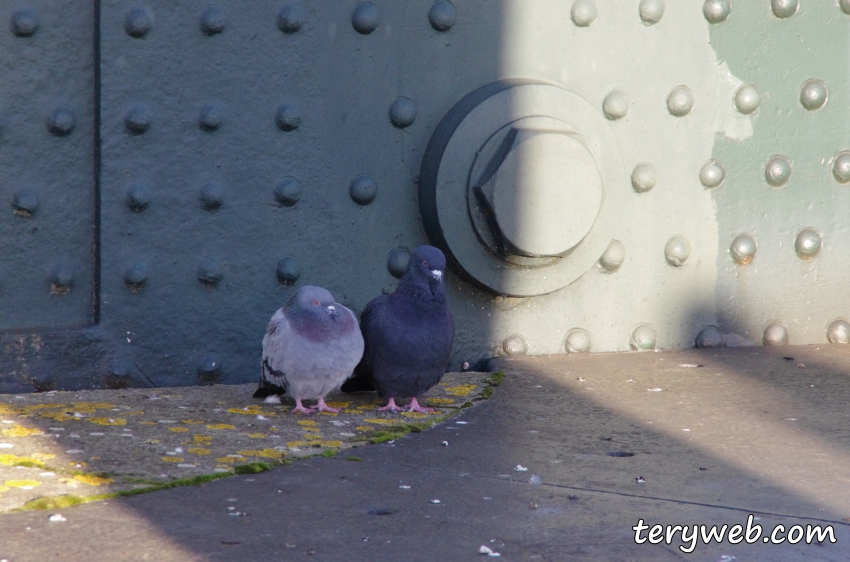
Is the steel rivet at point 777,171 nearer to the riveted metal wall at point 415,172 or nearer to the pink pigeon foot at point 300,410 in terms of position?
the riveted metal wall at point 415,172

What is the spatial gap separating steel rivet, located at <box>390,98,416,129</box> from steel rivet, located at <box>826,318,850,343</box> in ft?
6.80

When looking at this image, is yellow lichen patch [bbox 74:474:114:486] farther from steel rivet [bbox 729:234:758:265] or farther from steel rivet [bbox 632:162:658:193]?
steel rivet [bbox 729:234:758:265]

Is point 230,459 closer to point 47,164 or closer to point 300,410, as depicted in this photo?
point 300,410

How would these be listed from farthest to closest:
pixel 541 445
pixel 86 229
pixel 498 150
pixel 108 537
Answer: pixel 498 150
pixel 86 229
pixel 541 445
pixel 108 537

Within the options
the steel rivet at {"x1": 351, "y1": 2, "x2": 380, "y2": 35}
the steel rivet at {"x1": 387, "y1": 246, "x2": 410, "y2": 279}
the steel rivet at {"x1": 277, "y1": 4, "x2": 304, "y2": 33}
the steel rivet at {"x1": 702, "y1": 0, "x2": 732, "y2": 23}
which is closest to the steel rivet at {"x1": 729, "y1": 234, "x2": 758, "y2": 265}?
the steel rivet at {"x1": 702, "y1": 0, "x2": 732, "y2": 23}

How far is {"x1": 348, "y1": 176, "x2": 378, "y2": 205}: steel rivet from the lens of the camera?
12.5 feet

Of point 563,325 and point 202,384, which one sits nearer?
point 202,384

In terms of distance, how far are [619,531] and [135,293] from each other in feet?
7.03

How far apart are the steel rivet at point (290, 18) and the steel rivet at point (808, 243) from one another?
2307mm

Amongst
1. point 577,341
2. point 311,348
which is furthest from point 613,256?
point 311,348

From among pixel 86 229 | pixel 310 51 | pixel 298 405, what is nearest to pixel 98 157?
pixel 86 229

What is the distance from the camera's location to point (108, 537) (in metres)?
2.06

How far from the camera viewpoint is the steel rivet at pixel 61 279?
11.6 ft

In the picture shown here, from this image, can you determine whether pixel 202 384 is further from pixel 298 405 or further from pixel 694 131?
pixel 694 131
